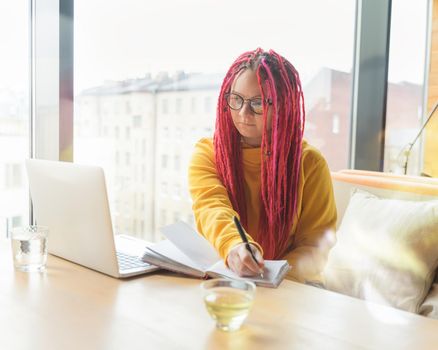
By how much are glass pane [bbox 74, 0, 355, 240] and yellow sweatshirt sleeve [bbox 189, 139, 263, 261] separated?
1143mm

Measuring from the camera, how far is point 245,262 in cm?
105

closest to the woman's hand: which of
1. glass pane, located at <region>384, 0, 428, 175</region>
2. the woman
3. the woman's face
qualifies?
the woman

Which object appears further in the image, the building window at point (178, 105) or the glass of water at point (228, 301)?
the building window at point (178, 105)

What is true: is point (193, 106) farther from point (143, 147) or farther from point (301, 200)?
point (301, 200)

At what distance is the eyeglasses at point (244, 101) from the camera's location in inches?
52.5

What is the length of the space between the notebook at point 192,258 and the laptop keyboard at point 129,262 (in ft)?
0.08

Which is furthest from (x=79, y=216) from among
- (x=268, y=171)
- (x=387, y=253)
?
(x=387, y=253)

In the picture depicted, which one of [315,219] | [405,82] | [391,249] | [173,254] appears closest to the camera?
[173,254]

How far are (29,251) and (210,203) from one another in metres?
0.47

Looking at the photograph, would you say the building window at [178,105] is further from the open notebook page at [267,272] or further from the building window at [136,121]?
the open notebook page at [267,272]

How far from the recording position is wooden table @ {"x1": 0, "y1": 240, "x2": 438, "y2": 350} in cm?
76

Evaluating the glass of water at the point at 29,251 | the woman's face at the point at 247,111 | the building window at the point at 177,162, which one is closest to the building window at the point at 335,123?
the building window at the point at 177,162

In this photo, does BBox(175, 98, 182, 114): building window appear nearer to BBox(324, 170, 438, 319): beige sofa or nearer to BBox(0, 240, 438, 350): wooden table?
BBox(324, 170, 438, 319): beige sofa

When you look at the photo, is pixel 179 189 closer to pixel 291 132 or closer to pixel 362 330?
pixel 291 132
